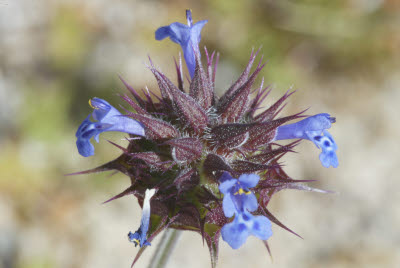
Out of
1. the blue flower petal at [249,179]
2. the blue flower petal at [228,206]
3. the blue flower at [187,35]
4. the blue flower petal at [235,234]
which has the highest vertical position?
the blue flower at [187,35]

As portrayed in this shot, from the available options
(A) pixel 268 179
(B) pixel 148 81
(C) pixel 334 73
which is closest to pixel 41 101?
(B) pixel 148 81

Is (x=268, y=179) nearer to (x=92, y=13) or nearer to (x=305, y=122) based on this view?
(x=305, y=122)

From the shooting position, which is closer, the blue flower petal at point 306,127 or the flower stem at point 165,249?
the blue flower petal at point 306,127

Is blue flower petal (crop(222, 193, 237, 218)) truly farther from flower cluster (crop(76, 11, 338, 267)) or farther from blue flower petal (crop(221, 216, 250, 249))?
flower cluster (crop(76, 11, 338, 267))

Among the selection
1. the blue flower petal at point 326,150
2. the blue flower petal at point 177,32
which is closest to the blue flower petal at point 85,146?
the blue flower petal at point 177,32

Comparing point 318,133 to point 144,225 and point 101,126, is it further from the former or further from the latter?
point 101,126

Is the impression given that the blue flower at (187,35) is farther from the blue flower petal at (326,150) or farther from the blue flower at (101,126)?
the blue flower petal at (326,150)
